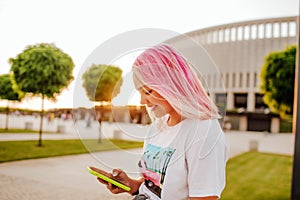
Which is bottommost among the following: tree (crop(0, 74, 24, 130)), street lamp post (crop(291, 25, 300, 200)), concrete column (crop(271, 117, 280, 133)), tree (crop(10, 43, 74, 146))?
concrete column (crop(271, 117, 280, 133))

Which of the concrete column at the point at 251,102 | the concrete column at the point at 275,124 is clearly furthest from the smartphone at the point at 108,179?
the concrete column at the point at 251,102

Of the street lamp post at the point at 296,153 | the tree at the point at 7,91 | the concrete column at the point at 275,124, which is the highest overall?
the tree at the point at 7,91

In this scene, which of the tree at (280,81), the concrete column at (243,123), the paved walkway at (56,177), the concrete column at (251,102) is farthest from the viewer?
the concrete column at (251,102)

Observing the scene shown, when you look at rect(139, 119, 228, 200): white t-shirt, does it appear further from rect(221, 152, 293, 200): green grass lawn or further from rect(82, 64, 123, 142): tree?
rect(221, 152, 293, 200): green grass lawn

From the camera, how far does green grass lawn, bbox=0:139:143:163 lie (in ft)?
2.35

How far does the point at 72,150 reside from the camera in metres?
1.72

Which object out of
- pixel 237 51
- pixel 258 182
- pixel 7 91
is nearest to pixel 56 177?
pixel 7 91

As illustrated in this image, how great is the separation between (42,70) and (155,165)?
2.06 ft

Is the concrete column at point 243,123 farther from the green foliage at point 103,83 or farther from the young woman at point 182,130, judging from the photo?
the green foliage at point 103,83

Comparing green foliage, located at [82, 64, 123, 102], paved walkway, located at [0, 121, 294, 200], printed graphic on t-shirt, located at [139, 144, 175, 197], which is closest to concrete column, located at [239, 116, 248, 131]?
paved walkway, located at [0, 121, 294, 200]

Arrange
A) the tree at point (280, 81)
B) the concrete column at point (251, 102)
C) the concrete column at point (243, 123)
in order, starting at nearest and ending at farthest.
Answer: the tree at point (280, 81) < the concrete column at point (243, 123) < the concrete column at point (251, 102)

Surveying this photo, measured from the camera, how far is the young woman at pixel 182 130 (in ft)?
2.22

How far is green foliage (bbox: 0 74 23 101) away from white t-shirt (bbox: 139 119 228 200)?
0.57 meters

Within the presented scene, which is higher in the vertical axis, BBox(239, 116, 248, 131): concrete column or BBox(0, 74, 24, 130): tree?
BBox(0, 74, 24, 130): tree
